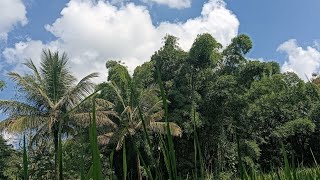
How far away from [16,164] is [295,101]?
14.7m

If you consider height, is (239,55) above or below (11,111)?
above

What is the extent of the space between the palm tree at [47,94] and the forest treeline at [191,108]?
35 mm

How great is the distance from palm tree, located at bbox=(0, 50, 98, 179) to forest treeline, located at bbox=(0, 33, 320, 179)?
0.03 meters

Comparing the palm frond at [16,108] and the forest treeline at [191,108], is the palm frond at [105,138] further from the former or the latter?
the palm frond at [16,108]

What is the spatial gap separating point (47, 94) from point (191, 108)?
6595mm

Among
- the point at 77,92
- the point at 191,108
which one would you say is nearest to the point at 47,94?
the point at 77,92

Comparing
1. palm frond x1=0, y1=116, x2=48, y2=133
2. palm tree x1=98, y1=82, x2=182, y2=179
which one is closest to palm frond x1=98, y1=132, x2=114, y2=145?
palm tree x1=98, y1=82, x2=182, y2=179

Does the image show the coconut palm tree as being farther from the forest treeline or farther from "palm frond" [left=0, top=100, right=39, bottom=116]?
"palm frond" [left=0, top=100, right=39, bottom=116]

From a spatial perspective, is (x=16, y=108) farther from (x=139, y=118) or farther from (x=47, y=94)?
(x=139, y=118)

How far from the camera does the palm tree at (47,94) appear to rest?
14531 millimetres

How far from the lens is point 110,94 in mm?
19953

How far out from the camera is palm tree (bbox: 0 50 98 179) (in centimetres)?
1453

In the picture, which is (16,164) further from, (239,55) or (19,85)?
(239,55)

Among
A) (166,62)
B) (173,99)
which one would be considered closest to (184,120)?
(173,99)
